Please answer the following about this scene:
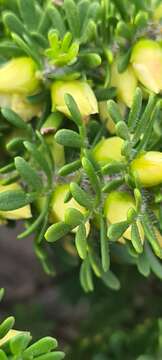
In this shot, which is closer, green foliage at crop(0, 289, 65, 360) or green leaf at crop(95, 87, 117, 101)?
green foliage at crop(0, 289, 65, 360)

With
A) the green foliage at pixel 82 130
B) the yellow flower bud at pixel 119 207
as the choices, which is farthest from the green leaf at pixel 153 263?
the yellow flower bud at pixel 119 207

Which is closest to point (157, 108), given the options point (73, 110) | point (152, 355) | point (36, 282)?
point (73, 110)

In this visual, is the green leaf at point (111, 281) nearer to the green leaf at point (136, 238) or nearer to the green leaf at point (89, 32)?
the green leaf at point (136, 238)

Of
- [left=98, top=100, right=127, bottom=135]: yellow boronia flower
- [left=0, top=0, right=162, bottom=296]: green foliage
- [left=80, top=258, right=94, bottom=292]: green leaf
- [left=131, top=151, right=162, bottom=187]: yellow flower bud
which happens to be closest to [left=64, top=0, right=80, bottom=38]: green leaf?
[left=0, top=0, right=162, bottom=296]: green foliage

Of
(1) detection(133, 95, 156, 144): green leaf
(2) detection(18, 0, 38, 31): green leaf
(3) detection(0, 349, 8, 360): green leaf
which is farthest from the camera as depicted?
(2) detection(18, 0, 38, 31): green leaf

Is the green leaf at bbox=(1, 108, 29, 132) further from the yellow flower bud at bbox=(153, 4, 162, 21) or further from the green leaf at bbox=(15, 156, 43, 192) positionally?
the yellow flower bud at bbox=(153, 4, 162, 21)

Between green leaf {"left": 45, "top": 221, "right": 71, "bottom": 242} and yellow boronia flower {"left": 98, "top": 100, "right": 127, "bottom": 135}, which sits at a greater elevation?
yellow boronia flower {"left": 98, "top": 100, "right": 127, "bottom": 135}

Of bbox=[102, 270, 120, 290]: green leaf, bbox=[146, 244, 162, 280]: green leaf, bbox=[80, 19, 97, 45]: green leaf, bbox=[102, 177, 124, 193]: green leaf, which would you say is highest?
bbox=[80, 19, 97, 45]: green leaf
